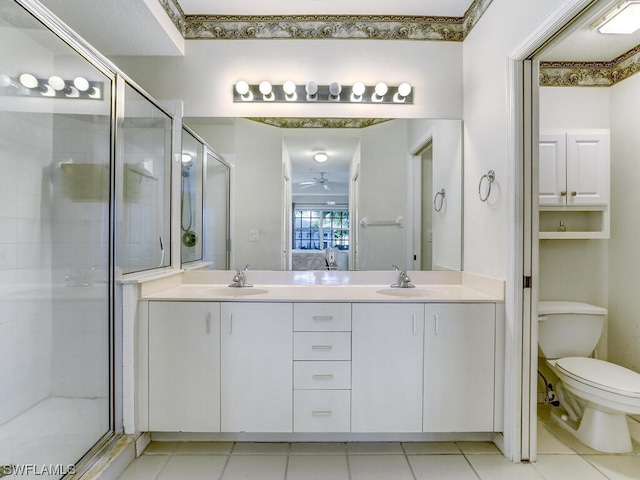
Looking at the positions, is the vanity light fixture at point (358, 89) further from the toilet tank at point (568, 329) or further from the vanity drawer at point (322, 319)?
the toilet tank at point (568, 329)

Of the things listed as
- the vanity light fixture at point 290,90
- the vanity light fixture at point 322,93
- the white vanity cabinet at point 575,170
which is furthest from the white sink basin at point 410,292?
the vanity light fixture at point 290,90

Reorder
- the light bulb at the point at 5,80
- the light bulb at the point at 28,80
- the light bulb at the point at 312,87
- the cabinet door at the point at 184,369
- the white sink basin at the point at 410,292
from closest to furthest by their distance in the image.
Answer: the light bulb at the point at 5,80
the light bulb at the point at 28,80
the cabinet door at the point at 184,369
the white sink basin at the point at 410,292
the light bulb at the point at 312,87

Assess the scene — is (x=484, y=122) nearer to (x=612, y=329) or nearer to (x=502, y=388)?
(x=502, y=388)

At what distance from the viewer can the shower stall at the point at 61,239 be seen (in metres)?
1.62

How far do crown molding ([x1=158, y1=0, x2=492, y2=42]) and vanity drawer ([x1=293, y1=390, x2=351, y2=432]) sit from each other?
2.10m

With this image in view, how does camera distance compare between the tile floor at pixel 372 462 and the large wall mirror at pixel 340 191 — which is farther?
the large wall mirror at pixel 340 191

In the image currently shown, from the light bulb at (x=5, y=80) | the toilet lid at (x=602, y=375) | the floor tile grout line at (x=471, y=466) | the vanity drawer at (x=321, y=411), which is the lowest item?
the floor tile grout line at (x=471, y=466)

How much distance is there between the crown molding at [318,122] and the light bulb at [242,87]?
16 cm

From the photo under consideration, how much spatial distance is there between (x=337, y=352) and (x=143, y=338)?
98 centimetres

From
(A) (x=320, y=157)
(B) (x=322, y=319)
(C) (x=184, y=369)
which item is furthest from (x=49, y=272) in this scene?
(A) (x=320, y=157)

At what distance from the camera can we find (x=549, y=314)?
2.16m

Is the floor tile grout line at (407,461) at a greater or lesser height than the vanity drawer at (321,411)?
lesser

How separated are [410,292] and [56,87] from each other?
2.17 metres

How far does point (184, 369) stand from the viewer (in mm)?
1816
